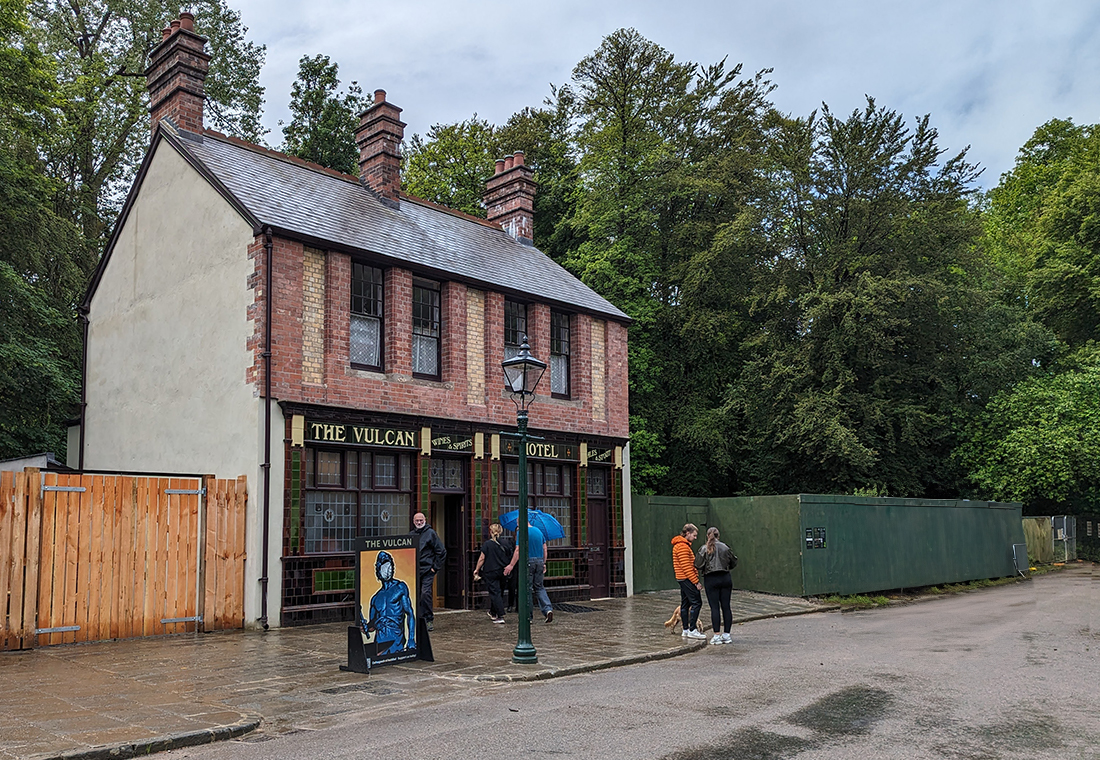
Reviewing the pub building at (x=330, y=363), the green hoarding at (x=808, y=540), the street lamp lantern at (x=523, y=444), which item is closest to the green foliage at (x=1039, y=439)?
the green hoarding at (x=808, y=540)

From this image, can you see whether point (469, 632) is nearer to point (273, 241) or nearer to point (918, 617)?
point (273, 241)

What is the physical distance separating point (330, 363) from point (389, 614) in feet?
21.2

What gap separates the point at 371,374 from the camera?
55.2 feet

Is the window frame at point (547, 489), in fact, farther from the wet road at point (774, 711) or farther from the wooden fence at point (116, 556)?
the wet road at point (774, 711)

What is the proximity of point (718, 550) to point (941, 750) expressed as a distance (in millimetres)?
6505

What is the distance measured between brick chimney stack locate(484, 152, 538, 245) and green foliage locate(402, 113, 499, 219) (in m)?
11.3

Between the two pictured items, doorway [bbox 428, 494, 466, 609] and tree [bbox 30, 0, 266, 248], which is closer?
doorway [bbox 428, 494, 466, 609]

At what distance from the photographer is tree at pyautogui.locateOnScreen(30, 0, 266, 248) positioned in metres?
28.3

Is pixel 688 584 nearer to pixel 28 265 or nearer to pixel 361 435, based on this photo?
pixel 361 435

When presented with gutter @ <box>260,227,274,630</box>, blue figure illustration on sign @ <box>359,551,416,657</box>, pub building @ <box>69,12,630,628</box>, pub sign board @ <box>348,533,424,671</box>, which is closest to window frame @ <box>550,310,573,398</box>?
pub building @ <box>69,12,630,628</box>

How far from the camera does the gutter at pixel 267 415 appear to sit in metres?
14.5

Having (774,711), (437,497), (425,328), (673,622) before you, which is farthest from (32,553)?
(774,711)

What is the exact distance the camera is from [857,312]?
2878 cm

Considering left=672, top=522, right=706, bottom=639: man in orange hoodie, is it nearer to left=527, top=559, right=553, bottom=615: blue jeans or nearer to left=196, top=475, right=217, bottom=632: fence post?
left=527, top=559, right=553, bottom=615: blue jeans
